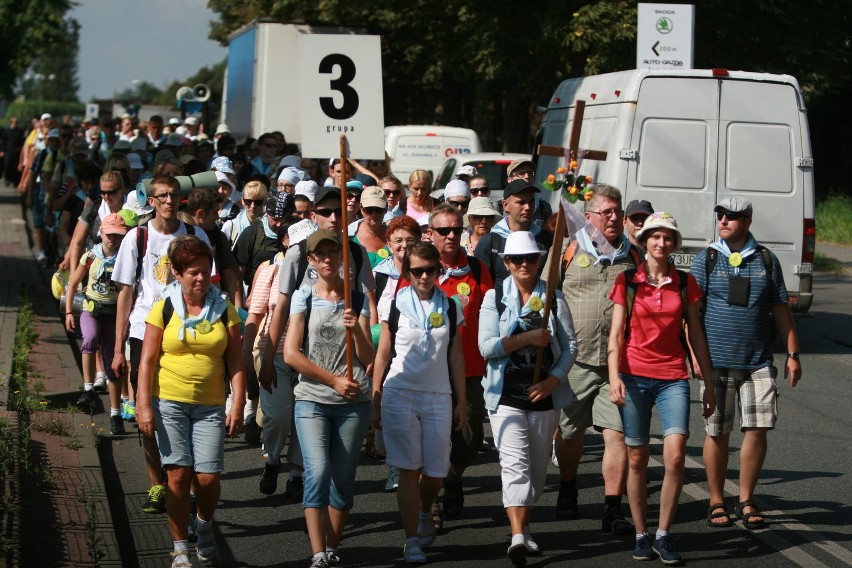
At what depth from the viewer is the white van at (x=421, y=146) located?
24.8 metres

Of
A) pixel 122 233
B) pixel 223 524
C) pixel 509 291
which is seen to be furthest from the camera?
pixel 122 233

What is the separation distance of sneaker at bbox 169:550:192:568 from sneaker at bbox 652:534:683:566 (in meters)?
2.32

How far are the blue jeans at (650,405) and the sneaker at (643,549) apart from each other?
48cm

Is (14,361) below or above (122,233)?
below

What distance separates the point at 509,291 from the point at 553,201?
8400 mm

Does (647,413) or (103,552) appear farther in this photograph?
(647,413)

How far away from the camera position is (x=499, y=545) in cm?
759

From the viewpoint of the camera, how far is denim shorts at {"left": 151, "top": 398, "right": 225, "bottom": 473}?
22.5 feet

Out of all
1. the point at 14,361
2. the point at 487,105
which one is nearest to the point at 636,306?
the point at 14,361

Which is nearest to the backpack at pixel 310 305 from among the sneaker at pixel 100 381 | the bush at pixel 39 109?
the sneaker at pixel 100 381

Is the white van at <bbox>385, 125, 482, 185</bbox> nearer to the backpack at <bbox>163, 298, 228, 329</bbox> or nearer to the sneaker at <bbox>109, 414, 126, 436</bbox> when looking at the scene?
the sneaker at <bbox>109, 414, 126, 436</bbox>

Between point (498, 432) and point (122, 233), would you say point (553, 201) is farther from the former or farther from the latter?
point (498, 432)

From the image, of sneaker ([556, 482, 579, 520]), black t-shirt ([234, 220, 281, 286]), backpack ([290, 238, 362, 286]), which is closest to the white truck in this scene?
black t-shirt ([234, 220, 281, 286])

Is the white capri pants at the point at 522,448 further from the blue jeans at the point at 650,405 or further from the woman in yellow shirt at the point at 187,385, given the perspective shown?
the woman in yellow shirt at the point at 187,385
